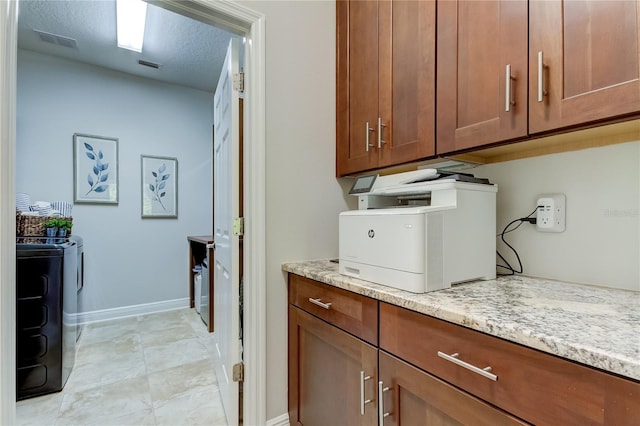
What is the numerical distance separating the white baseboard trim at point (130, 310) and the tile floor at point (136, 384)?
0.72 feet

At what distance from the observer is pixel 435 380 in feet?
2.48

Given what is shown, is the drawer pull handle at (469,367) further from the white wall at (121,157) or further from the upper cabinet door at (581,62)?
the white wall at (121,157)

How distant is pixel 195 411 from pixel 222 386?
0.18m

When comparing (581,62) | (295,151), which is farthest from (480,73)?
(295,151)

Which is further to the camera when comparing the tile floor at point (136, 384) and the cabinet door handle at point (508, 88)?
the tile floor at point (136, 384)

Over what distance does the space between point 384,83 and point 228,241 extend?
105 centimetres

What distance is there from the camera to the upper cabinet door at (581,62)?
72 centimetres

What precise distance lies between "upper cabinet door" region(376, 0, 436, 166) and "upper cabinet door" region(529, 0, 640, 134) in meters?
0.34

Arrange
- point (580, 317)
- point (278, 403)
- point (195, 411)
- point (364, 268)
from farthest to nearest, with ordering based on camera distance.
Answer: point (195, 411)
point (278, 403)
point (364, 268)
point (580, 317)

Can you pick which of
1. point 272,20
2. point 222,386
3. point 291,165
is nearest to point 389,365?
point 291,165

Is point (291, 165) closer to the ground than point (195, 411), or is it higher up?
higher up

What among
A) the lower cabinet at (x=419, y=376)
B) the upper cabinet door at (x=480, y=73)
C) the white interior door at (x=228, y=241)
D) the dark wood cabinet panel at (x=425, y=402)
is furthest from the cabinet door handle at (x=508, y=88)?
the white interior door at (x=228, y=241)

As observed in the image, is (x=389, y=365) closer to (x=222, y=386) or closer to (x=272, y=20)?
(x=222, y=386)

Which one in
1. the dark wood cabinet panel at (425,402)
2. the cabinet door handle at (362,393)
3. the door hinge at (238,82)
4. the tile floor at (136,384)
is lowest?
the tile floor at (136,384)
